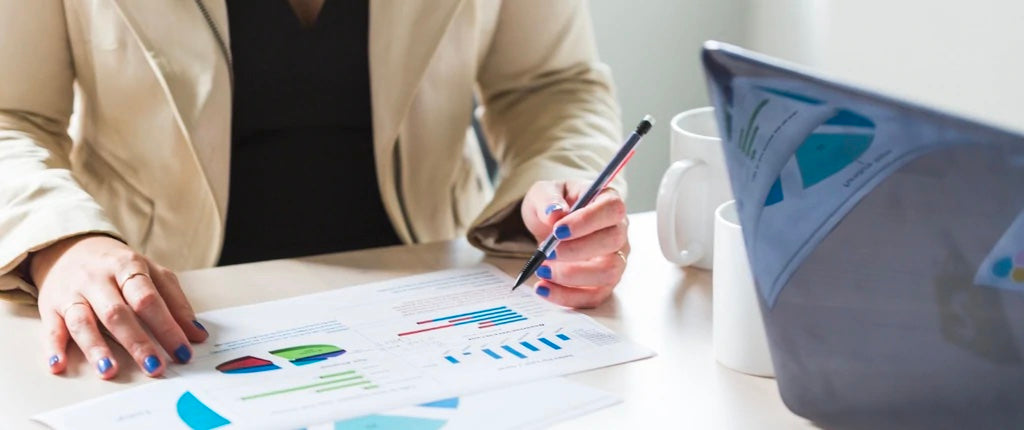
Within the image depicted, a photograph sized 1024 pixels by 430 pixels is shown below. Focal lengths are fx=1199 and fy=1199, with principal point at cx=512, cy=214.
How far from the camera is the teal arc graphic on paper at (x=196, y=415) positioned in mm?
797

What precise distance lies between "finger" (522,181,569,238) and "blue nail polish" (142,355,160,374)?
0.37 metres

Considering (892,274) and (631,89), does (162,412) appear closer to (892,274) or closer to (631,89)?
(892,274)

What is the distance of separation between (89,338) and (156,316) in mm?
52

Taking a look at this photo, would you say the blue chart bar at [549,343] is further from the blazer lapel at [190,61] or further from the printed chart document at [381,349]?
the blazer lapel at [190,61]

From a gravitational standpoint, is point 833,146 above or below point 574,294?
above

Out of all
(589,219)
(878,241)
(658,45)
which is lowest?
(658,45)

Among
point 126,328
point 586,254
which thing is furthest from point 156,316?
point 586,254

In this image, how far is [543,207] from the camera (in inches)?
43.8

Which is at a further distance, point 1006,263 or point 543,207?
point 543,207

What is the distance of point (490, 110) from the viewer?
150 cm

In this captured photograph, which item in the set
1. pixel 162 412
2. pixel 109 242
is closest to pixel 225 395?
pixel 162 412

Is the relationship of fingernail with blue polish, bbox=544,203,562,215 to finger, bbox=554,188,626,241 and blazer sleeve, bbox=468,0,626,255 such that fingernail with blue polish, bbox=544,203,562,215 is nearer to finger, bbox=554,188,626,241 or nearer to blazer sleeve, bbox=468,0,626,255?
finger, bbox=554,188,626,241

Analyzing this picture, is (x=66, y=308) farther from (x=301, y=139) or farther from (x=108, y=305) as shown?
(x=301, y=139)

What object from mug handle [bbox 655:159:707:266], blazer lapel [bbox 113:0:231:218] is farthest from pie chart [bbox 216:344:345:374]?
blazer lapel [bbox 113:0:231:218]
